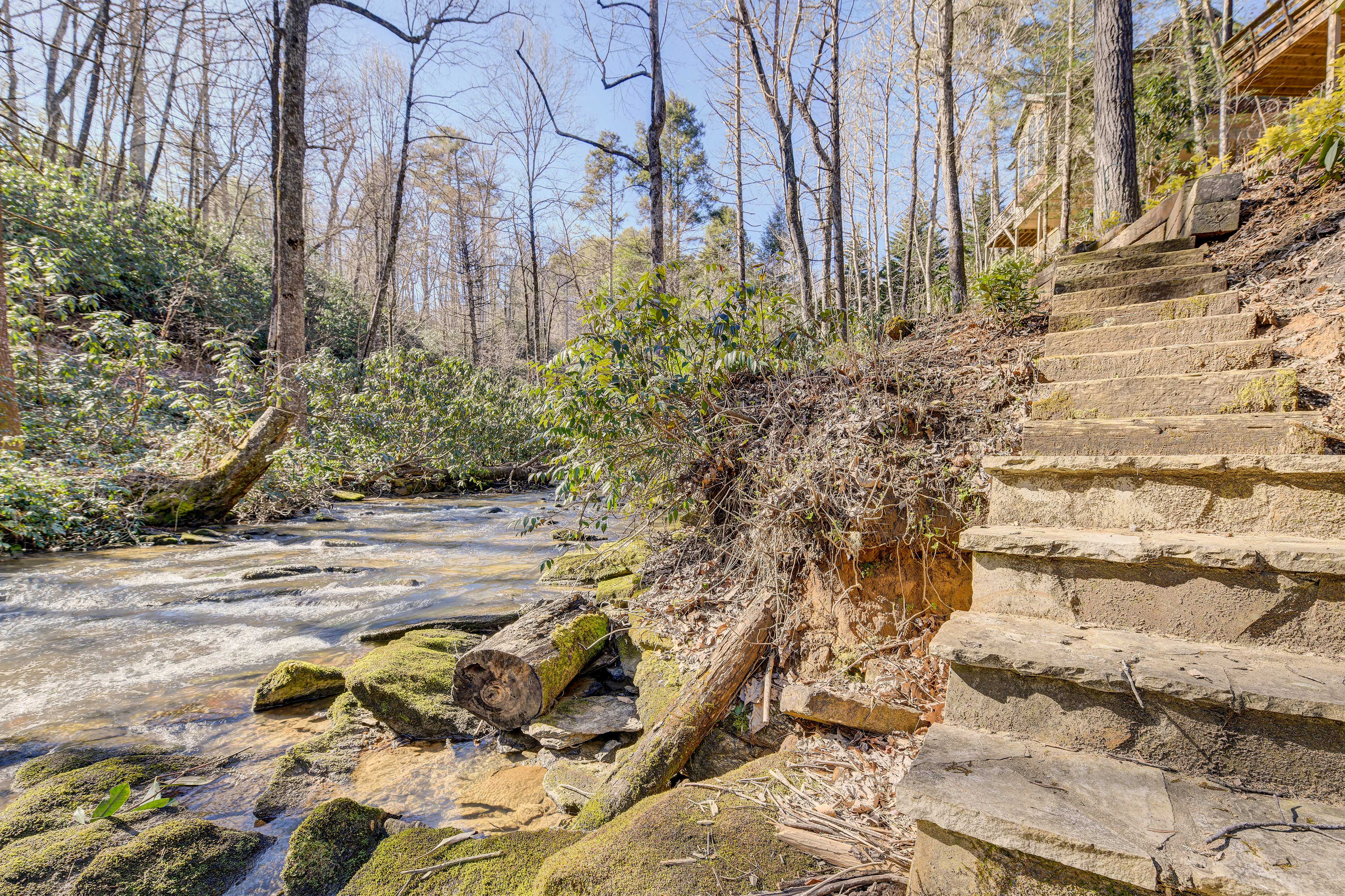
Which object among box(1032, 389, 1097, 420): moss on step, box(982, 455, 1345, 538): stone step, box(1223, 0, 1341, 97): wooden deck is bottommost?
box(982, 455, 1345, 538): stone step

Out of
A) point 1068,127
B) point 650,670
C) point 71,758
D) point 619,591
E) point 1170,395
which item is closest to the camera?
point 1170,395

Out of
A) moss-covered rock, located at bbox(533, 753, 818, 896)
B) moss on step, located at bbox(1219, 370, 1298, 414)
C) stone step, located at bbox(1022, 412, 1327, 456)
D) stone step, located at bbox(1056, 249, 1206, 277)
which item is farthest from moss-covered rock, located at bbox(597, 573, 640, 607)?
stone step, located at bbox(1056, 249, 1206, 277)

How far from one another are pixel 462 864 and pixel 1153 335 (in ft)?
12.3

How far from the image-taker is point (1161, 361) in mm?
2506

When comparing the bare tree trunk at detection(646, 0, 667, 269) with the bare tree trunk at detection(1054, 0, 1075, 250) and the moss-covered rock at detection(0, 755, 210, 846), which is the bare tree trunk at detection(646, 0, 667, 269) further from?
the bare tree trunk at detection(1054, 0, 1075, 250)

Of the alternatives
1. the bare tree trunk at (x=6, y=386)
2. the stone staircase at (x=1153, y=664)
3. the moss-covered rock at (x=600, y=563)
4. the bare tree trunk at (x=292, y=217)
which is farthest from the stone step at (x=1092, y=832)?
the bare tree trunk at (x=292, y=217)

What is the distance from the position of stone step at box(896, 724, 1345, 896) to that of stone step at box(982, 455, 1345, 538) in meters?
0.86

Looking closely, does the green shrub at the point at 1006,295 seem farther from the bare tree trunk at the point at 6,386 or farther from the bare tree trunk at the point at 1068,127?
the bare tree trunk at the point at 1068,127

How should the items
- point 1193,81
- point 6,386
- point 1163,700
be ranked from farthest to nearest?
point 1193,81
point 6,386
point 1163,700

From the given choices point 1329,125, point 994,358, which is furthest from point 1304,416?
point 1329,125

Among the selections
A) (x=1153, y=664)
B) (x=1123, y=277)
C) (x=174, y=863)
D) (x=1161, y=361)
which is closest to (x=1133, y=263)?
(x=1123, y=277)

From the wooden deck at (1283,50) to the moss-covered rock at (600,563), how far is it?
11.8 meters

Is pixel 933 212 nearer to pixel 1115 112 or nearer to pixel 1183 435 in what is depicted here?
pixel 1115 112

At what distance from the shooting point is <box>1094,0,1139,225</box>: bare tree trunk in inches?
200
